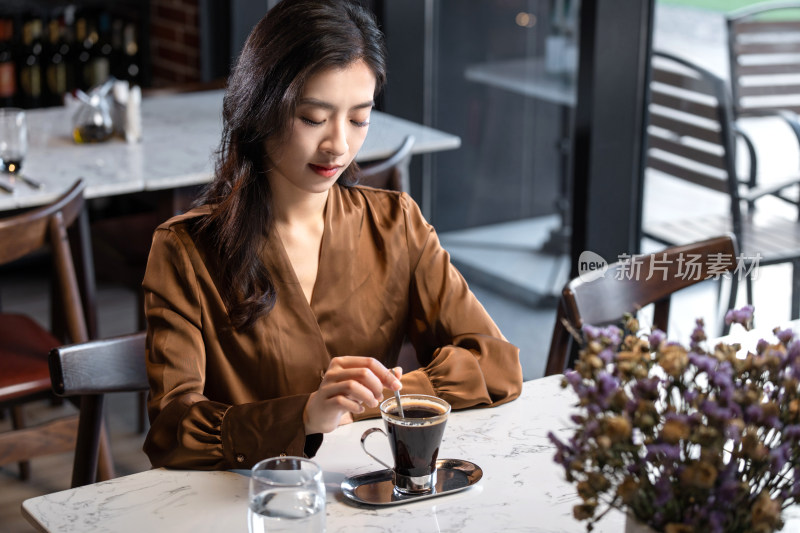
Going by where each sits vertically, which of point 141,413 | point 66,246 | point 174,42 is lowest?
point 141,413

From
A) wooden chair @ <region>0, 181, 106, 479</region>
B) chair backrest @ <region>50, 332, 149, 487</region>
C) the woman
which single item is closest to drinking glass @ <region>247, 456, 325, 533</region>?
the woman

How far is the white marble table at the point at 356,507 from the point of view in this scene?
3.90ft

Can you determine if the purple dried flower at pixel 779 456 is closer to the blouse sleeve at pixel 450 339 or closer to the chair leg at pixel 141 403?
the blouse sleeve at pixel 450 339

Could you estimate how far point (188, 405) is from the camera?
55.2 inches

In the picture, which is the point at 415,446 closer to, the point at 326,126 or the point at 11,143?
the point at 326,126

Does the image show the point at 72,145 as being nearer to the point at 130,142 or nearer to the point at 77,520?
the point at 130,142

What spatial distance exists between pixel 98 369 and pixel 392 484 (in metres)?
0.59

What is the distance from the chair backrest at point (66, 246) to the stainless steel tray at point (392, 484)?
4.40 feet

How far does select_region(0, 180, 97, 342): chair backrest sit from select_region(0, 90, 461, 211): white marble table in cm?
12

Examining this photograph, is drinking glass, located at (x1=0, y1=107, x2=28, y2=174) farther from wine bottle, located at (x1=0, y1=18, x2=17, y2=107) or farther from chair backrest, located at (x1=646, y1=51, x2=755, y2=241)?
chair backrest, located at (x1=646, y1=51, x2=755, y2=241)

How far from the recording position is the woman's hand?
4.18 feet

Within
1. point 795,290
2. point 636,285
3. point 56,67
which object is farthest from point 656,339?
point 56,67

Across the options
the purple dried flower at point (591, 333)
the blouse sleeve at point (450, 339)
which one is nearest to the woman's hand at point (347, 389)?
the blouse sleeve at point (450, 339)

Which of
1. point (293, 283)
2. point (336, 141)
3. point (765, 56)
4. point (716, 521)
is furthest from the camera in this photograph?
point (765, 56)
